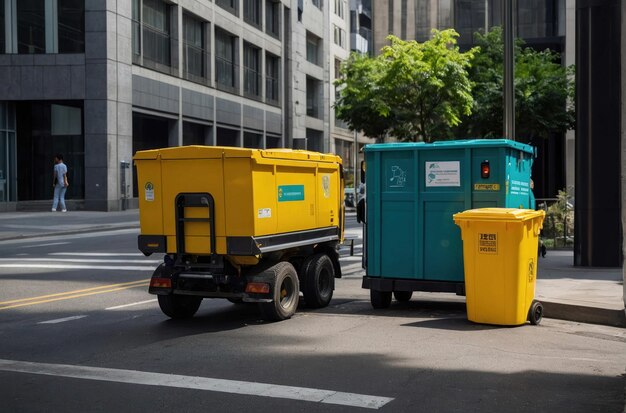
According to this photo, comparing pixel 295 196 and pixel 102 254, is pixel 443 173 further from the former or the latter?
pixel 102 254

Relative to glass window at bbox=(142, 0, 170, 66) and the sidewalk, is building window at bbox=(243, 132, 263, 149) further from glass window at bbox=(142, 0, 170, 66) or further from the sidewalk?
the sidewalk

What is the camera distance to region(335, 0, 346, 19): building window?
243 ft

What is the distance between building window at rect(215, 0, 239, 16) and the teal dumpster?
125 ft

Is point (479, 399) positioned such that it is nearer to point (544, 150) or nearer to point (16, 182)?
point (16, 182)

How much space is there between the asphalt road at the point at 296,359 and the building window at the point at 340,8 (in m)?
64.4

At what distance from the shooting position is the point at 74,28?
36531 mm

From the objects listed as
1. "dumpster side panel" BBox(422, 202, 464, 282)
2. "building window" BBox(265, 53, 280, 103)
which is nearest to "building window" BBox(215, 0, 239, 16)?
"building window" BBox(265, 53, 280, 103)

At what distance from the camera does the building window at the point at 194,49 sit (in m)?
44.1

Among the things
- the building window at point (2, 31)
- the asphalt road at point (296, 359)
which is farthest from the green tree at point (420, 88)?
the asphalt road at point (296, 359)

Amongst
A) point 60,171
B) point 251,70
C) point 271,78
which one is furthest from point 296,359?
point 271,78

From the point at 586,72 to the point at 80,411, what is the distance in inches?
470

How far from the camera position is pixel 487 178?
10523 millimetres

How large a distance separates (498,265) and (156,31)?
112 ft

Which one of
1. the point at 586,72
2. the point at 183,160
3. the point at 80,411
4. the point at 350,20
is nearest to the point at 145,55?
the point at 586,72
